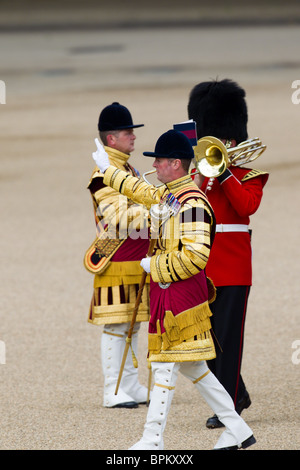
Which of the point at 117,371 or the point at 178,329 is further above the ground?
the point at 178,329

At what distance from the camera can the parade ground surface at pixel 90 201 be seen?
4605 millimetres

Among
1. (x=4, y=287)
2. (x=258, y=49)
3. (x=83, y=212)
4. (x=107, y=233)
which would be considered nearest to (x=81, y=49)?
(x=258, y=49)

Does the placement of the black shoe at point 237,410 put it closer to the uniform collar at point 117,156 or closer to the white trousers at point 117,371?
the white trousers at point 117,371

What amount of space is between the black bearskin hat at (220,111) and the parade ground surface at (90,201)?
4.48 feet

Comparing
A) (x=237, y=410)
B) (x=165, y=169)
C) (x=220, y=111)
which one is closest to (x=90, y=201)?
(x=220, y=111)

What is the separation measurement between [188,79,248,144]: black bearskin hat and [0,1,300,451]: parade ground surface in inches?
53.8

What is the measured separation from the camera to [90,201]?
407 inches

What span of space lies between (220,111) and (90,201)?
234 inches

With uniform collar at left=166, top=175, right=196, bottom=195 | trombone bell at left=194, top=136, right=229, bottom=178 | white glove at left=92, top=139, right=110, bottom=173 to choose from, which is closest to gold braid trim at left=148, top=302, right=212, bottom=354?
uniform collar at left=166, top=175, right=196, bottom=195

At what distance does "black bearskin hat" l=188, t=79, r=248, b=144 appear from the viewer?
4453 millimetres

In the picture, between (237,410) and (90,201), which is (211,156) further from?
(90,201)

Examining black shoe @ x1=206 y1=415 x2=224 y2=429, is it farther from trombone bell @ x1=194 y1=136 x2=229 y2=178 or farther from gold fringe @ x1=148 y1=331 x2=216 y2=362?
trombone bell @ x1=194 y1=136 x2=229 y2=178

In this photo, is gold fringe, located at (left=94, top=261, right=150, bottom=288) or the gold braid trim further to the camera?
gold fringe, located at (left=94, top=261, right=150, bottom=288)

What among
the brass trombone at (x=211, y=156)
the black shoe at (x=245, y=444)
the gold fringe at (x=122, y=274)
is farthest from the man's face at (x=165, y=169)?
the black shoe at (x=245, y=444)
